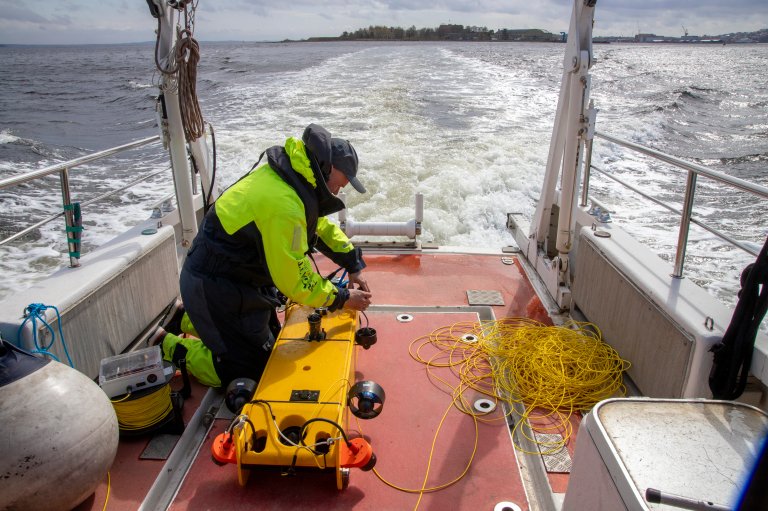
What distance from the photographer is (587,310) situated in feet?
10.3

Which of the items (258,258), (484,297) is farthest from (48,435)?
(484,297)

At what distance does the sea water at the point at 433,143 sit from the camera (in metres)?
6.63

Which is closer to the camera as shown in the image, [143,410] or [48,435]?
[48,435]

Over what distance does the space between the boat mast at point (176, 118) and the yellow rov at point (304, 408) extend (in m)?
1.27

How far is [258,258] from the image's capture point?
2467 millimetres

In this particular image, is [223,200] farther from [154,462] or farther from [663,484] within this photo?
[663,484]

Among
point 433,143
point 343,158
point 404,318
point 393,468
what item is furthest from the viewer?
point 433,143

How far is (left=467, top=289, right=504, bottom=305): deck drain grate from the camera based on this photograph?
11.9 feet

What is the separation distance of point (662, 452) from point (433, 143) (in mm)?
8547

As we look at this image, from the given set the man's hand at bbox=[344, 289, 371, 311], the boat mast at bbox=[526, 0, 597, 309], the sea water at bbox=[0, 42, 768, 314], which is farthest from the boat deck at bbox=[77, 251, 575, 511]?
the sea water at bbox=[0, 42, 768, 314]

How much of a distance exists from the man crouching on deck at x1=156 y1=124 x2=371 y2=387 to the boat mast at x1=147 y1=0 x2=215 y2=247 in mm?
899

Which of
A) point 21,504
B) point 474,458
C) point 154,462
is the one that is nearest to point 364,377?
point 474,458

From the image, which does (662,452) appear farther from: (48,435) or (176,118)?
(176,118)

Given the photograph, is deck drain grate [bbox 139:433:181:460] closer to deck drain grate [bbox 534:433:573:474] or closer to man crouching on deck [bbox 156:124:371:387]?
man crouching on deck [bbox 156:124:371:387]
